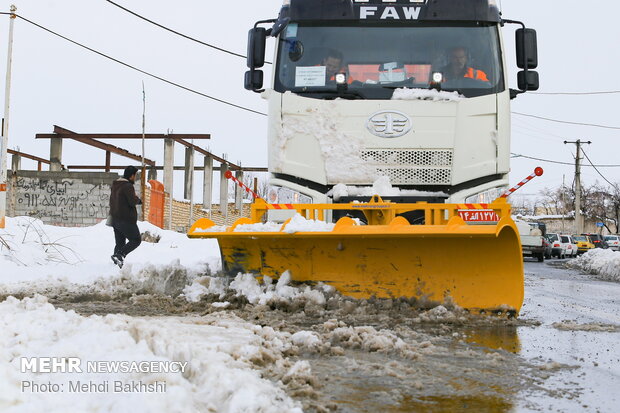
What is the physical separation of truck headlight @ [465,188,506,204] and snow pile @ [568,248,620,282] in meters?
10.2

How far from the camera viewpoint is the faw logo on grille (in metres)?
6.86

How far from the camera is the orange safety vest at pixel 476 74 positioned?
7008 mm

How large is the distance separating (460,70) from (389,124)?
37.5 inches

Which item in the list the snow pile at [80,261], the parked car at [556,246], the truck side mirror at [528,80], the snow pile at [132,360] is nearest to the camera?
the snow pile at [132,360]

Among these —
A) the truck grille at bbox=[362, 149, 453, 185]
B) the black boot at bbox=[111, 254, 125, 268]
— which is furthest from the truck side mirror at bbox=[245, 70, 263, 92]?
the black boot at bbox=[111, 254, 125, 268]

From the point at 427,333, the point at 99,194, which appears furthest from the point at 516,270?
the point at 99,194

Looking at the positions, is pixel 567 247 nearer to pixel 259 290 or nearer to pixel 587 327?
pixel 587 327

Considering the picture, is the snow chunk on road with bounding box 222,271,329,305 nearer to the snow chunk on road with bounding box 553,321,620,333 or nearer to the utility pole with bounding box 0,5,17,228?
the snow chunk on road with bounding box 553,321,620,333

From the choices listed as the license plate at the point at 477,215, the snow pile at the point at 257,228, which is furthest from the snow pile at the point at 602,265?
the snow pile at the point at 257,228

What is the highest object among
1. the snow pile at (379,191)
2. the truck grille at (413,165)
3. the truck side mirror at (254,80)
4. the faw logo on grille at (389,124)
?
the truck side mirror at (254,80)

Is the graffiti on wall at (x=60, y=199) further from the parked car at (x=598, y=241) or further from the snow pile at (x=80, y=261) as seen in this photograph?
the parked car at (x=598, y=241)

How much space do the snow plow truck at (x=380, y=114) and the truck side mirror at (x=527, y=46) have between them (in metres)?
0.01

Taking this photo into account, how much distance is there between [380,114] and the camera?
6.87 m

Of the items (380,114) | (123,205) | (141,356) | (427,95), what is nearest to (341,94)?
(380,114)
